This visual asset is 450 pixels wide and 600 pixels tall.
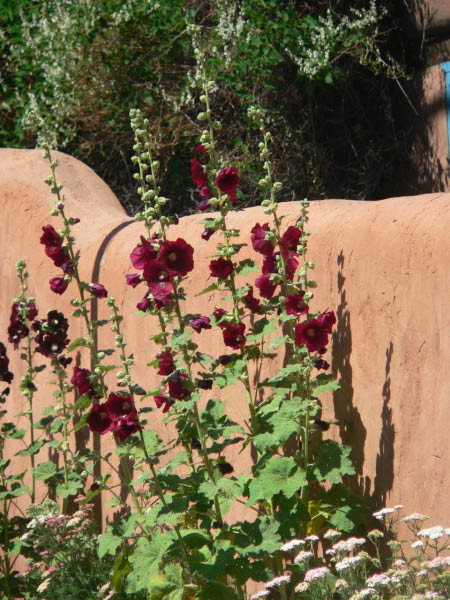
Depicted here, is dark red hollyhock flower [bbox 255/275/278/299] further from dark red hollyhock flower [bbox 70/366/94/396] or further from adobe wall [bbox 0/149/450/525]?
dark red hollyhock flower [bbox 70/366/94/396]

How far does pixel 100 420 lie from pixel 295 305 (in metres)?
0.80

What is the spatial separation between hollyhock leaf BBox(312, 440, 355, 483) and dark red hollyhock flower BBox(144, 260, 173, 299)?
0.78 meters

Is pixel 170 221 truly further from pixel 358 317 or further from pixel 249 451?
pixel 249 451

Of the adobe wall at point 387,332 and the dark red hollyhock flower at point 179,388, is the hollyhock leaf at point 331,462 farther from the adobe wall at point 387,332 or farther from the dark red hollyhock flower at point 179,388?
the dark red hollyhock flower at point 179,388

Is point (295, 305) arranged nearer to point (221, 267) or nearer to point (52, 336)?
point (221, 267)

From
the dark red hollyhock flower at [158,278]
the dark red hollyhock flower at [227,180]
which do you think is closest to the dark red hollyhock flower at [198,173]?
the dark red hollyhock flower at [227,180]

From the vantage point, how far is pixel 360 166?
23.2 ft

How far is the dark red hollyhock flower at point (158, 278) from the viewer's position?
3008 mm

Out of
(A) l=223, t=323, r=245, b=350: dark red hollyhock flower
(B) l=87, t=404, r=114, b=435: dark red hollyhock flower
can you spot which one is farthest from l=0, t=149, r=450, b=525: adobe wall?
(B) l=87, t=404, r=114, b=435: dark red hollyhock flower

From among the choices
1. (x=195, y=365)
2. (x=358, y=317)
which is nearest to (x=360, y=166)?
(x=195, y=365)

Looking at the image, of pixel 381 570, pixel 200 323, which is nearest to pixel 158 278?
pixel 200 323

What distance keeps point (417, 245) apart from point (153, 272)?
0.88 m

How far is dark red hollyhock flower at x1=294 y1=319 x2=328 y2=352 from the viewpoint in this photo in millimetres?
3055

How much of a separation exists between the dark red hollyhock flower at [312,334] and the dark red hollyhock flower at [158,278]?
457 mm
